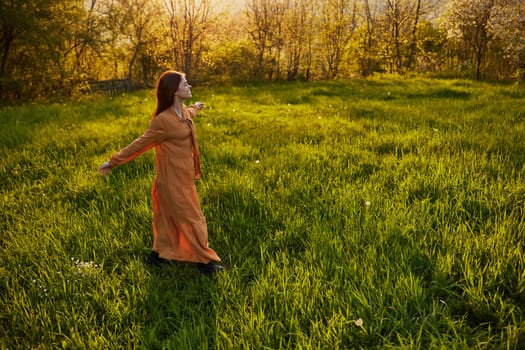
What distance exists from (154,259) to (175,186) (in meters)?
0.78

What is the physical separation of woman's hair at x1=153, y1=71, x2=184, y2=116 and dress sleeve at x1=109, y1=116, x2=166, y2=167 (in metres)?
0.17

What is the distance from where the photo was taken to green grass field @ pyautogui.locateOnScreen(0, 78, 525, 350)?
2.13 meters

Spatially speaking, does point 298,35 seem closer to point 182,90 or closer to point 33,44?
point 33,44

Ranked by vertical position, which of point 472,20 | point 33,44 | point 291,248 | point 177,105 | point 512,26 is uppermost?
point 472,20

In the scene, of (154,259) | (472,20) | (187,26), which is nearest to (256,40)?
(187,26)

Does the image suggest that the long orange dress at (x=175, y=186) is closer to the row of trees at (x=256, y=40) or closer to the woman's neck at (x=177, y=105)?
the woman's neck at (x=177, y=105)

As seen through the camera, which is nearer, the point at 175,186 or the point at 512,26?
the point at 175,186

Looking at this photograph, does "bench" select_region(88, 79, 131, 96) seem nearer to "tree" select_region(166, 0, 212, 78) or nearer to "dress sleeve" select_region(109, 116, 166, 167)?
"tree" select_region(166, 0, 212, 78)

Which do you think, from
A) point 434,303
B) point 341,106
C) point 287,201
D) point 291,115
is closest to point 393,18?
point 341,106

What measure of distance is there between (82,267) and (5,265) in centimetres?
86

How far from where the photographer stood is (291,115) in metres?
8.94

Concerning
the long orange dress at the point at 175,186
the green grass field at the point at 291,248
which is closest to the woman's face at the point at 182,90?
the long orange dress at the point at 175,186

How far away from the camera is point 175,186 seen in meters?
2.83

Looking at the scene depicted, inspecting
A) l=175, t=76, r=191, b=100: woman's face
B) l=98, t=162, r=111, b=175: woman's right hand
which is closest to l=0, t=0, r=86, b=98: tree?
l=98, t=162, r=111, b=175: woman's right hand
